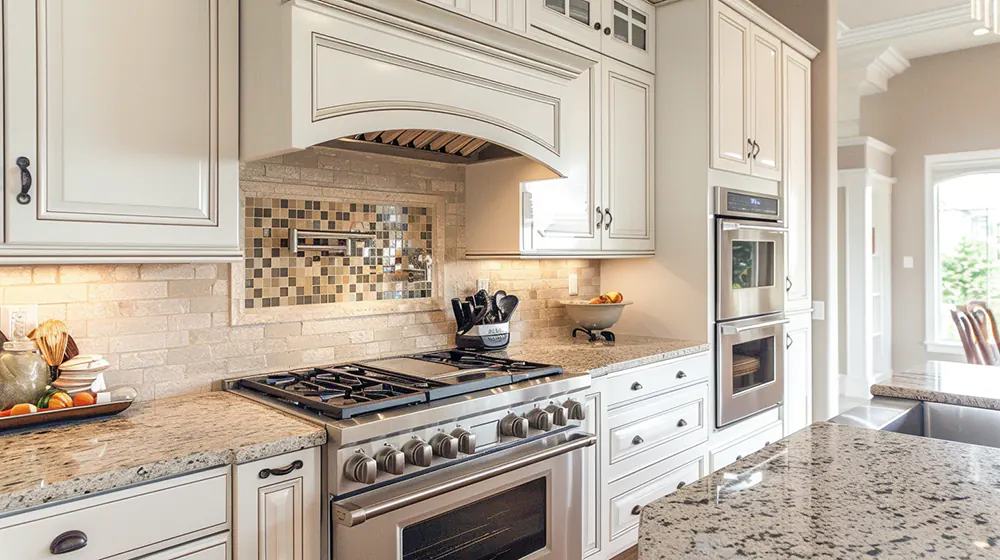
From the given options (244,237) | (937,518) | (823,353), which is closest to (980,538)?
(937,518)

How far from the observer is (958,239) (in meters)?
6.32

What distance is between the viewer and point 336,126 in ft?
6.26

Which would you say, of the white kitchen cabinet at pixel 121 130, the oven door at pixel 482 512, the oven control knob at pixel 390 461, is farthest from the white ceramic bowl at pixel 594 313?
the white kitchen cabinet at pixel 121 130

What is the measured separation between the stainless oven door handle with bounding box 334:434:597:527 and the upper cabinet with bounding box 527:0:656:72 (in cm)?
160

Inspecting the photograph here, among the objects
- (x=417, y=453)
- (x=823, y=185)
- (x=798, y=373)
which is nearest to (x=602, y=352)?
(x=417, y=453)

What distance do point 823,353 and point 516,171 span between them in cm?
262

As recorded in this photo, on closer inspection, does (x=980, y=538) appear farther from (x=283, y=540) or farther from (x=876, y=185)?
(x=876, y=185)

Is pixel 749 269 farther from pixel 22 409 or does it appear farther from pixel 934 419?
pixel 22 409

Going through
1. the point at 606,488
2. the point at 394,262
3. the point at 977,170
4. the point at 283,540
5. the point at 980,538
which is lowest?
the point at 606,488

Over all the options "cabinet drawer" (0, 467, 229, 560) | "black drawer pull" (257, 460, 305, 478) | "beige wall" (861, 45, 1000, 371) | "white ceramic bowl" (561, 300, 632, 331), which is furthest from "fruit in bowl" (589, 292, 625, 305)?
"beige wall" (861, 45, 1000, 371)

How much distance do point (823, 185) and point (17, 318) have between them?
13.6 ft

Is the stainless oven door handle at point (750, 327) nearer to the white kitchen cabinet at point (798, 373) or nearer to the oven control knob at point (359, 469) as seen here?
the white kitchen cabinet at point (798, 373)

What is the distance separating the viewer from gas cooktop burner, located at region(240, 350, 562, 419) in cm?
186

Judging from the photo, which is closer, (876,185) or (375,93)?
(375,93)
